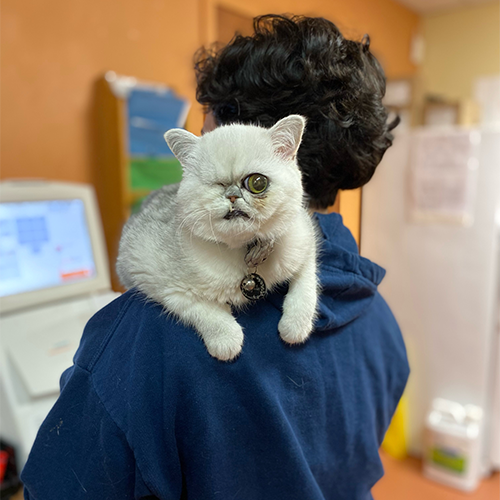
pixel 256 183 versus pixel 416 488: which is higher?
pixel 256 183

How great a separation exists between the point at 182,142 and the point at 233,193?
0.31ft

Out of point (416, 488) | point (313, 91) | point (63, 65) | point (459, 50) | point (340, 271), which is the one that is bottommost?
point (416, 488)

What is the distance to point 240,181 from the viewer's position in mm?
436

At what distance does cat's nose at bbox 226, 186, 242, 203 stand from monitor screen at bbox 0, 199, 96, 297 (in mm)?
928

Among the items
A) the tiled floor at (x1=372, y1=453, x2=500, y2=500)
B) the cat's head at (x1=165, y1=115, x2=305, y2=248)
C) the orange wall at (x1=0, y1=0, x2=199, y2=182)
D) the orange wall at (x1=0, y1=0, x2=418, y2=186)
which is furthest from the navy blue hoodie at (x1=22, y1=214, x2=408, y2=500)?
the tiled floor at (x1=372, y1=453, x2=500, y2=500)

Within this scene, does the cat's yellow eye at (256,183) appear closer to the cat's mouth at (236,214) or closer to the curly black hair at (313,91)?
the cat's mouth at (236,214)

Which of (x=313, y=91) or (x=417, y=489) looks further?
(x=417, y=489)

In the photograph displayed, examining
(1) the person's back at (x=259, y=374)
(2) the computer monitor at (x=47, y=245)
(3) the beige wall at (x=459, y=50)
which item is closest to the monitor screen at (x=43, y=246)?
(2) the computer monitor at (x=47, y=245)

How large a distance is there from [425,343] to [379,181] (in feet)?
2.64

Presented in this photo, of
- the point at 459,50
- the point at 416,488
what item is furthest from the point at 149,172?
the point at 459,50

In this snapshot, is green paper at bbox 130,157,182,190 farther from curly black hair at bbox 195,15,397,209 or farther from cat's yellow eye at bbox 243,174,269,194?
cat's yellow eye at bbox 243,174,269,194

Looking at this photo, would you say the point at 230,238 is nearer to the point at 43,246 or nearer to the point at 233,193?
the point at 233,193

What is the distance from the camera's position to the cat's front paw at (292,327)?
49cm

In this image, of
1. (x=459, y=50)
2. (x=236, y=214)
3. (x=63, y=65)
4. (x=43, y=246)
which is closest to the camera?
(x=236, y=214)
